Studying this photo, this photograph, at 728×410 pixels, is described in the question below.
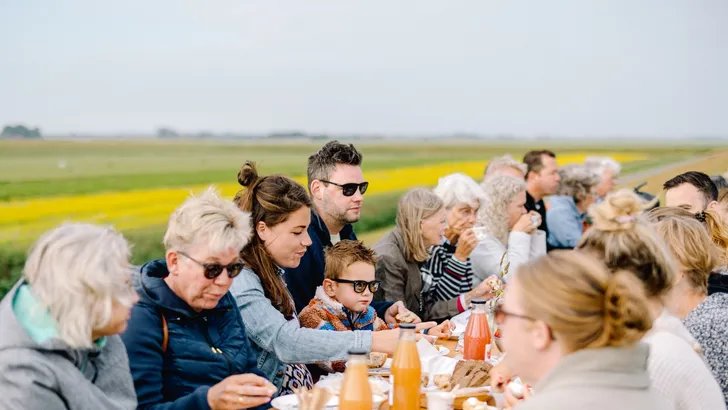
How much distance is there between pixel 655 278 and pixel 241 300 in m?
1.58

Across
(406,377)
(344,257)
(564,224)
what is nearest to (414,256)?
(344,257)

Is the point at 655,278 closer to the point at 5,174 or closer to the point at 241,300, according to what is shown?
the point at 241,300

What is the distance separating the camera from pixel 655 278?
206cm

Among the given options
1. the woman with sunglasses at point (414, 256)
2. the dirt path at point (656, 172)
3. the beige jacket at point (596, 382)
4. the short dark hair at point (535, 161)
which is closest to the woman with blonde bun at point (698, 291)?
the beige jacket at point (596, 382)

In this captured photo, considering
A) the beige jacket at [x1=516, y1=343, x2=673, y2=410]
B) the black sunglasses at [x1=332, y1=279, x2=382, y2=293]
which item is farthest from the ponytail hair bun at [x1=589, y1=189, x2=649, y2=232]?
the black sunglasses at [x1=332, y1=279, x2=382, y2=293]

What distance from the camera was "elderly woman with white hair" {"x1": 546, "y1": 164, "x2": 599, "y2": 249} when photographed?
7.60 metres

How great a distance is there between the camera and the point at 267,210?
9.95 ft

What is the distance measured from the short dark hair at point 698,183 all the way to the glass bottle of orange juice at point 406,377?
8.96ft

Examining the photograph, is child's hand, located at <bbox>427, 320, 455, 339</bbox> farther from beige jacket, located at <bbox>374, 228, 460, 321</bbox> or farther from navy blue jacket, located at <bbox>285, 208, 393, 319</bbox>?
beige jacket, located at <bbox>374, 228, 460, 321</bbox>

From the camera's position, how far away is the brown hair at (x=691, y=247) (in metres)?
2.60

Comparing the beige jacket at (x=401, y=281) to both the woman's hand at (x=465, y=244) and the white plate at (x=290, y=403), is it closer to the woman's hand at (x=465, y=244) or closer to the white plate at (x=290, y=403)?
the woman's hand at (x=465, y=244)

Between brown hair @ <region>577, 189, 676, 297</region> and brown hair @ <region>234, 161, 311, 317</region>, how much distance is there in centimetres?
138

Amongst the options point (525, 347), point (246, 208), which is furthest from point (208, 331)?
point (525, 347)

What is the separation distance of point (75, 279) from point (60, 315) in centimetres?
10
